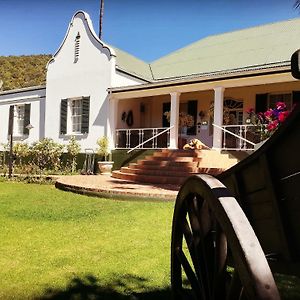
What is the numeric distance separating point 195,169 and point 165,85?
14.3ft

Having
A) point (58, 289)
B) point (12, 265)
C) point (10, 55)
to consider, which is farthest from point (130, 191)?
point (10, 55)

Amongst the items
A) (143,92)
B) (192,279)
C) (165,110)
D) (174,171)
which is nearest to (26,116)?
(165,110)

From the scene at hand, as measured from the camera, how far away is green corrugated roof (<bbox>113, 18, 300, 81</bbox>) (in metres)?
16.8

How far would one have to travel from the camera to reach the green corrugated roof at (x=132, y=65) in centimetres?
1920

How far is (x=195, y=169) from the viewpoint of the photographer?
12242 mm

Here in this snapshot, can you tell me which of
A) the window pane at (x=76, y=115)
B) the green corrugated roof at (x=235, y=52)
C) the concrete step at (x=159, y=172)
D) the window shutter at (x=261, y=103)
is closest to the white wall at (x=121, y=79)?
the green corrugated roof at (x=235, y=52)

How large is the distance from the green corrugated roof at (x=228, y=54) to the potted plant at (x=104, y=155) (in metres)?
4.08

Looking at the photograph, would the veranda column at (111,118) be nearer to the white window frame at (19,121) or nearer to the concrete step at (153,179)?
the concrete step at (153,179)

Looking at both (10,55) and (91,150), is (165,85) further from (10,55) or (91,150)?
(10,55)

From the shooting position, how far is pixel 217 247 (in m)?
1.77

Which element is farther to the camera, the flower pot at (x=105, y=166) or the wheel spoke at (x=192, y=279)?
the flower pot at (x=105, y=166)

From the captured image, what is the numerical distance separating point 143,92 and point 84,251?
38.1 ft

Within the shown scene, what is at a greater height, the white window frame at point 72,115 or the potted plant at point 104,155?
the white window frame at point 72,115

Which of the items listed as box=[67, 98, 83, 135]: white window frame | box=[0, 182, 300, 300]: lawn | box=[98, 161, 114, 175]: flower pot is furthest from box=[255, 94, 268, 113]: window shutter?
box=[0, 182, 300, 300]: lawn
